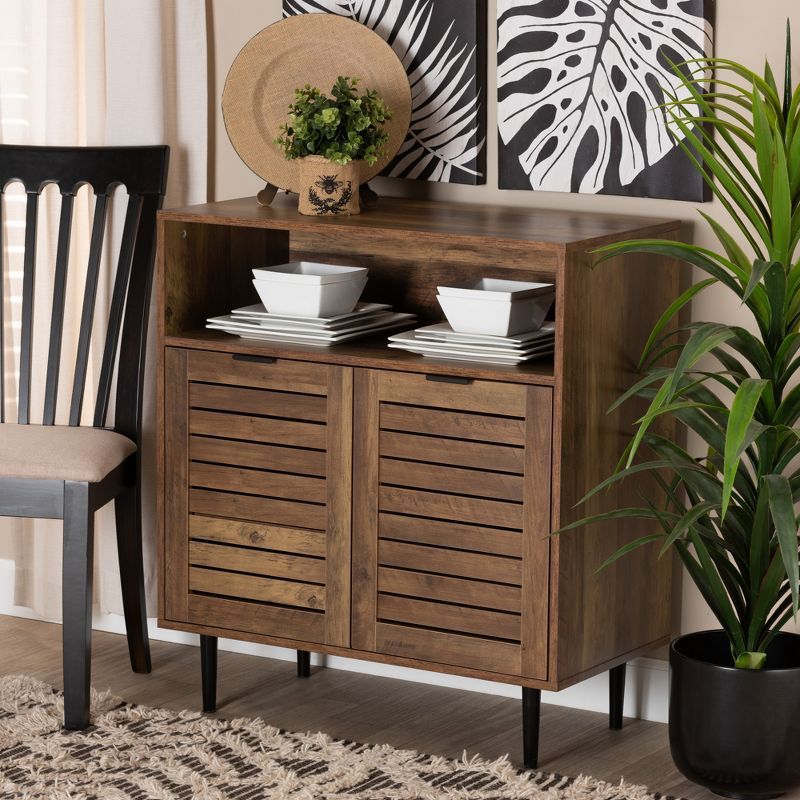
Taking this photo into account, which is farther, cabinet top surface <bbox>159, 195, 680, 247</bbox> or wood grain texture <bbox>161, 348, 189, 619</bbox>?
wood grain texture <bbox>161, 348, 189, 619</bbox>

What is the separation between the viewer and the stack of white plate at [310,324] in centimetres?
270

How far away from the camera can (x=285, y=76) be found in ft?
9.65

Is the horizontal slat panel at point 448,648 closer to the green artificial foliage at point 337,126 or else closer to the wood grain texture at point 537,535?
the wood grain texture at point 537,535

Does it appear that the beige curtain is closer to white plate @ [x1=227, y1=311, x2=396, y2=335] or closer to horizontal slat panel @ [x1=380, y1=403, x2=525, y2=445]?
white plate @ [x1=227, y1=311, x2=396, y2=335]

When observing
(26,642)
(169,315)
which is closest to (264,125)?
(169,315)

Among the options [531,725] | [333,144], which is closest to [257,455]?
[333,144]

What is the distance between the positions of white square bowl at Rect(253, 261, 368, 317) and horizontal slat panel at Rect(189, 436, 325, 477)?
263 millimetres

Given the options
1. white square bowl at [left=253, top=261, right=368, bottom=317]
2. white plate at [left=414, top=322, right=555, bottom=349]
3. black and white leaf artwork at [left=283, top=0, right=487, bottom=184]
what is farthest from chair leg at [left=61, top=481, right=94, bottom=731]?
black and white leaf artwork at [left=283, top=0, right=487, bottom=184]

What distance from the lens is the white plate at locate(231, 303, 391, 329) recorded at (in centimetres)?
270

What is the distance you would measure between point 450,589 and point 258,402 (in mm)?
509

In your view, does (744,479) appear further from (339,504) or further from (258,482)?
(258,482)

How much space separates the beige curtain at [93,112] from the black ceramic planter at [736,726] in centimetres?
133

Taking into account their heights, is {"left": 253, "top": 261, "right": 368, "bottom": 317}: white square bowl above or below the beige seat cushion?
above

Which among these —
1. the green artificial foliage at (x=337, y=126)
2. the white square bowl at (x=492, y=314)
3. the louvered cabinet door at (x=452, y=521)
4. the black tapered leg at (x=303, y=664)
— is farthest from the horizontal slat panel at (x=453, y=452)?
the black tapered leg at (x=303, y=664)
